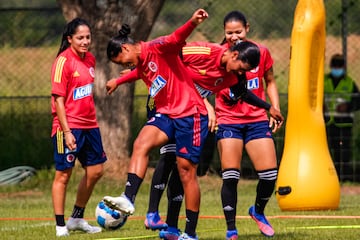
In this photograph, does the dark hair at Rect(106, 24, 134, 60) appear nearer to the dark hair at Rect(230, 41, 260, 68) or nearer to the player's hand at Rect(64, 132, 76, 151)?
the dark hair at Rect(230, 41, 260, 68)

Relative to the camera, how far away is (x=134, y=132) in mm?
17078

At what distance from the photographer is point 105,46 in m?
16.0

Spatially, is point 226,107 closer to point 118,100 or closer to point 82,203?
point 82,203

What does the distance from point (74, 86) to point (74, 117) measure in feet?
1.02

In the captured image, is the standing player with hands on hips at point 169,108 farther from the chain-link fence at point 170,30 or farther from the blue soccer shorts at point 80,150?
the chain-link fence at point 170,30

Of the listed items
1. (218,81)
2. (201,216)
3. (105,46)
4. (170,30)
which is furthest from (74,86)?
(170,30)

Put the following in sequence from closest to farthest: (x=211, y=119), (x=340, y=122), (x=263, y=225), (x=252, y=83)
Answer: (x=211, y=119), (x=263, y=225), (x=252, y=83), (x=340, y=122)

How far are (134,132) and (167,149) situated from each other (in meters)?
6.82

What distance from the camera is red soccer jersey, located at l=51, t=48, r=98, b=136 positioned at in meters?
10.4

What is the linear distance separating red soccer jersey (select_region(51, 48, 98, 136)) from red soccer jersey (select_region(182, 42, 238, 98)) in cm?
175

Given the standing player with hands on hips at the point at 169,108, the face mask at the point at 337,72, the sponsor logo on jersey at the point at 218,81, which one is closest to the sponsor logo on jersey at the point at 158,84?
the standing player with hands on hips at the point at 169,108

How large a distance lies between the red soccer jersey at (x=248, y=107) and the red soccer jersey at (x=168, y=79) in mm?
997

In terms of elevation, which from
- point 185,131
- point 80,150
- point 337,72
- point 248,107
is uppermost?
point 337,72

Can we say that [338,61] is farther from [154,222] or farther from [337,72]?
[154,222]
